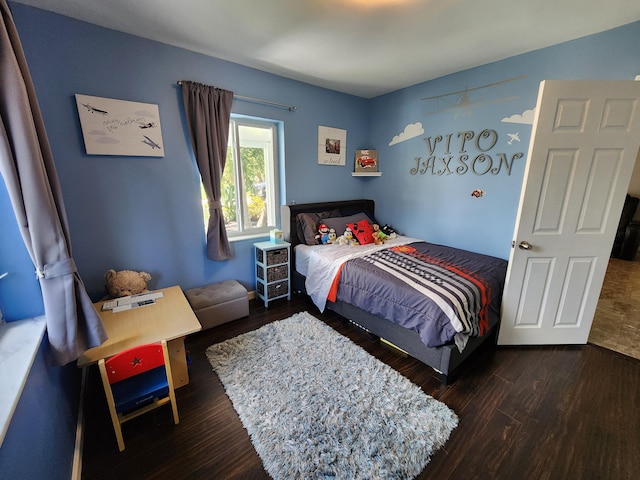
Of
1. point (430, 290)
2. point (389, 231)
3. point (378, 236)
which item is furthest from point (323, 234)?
point (430, 290)

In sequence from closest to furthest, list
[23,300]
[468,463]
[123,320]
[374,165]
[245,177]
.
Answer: [23,300] → [468,463] → [123,320] → [245,177] → [374,165]

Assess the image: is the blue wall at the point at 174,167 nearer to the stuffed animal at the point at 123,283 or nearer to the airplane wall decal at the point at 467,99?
the airplane wall decal at the point at 467,99

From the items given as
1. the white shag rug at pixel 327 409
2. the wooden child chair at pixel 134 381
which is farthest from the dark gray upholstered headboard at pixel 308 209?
the wooden child chair at pixel 134 381

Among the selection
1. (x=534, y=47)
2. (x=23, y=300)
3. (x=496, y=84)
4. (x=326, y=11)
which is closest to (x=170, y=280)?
(x=23, y=300)

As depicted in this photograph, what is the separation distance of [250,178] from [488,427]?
3.00 metres

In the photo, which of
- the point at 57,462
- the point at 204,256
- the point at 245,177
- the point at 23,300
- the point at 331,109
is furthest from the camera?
the point at 331,109

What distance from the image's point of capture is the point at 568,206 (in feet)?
6.63

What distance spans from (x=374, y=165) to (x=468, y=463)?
11.0 feet

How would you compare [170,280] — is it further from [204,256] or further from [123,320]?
[123,320]

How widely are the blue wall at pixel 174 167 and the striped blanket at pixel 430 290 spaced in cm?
75

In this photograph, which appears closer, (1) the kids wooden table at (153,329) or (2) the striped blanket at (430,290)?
(1) the kids wooden table at (153,329)

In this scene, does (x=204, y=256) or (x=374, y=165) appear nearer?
(x=204, y=256)

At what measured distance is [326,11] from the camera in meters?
1.76

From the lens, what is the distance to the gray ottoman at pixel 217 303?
7.88ft
